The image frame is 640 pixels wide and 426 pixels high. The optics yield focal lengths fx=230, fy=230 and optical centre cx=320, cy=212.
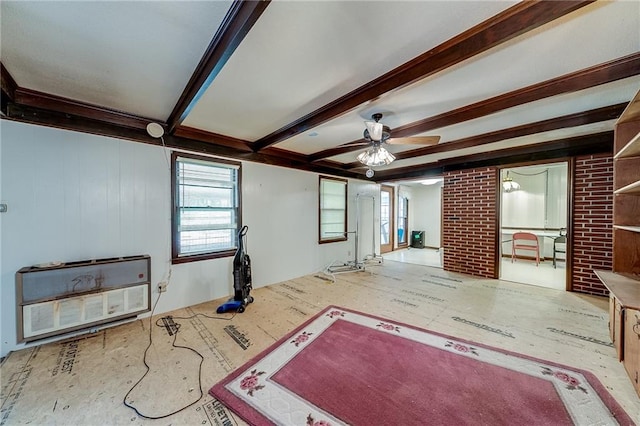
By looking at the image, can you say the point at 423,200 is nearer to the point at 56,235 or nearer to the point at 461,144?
the point at 461,144

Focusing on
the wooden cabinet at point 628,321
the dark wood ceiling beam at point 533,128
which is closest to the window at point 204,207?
the dark wood ceiling beam at point 533,128

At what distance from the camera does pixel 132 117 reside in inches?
107

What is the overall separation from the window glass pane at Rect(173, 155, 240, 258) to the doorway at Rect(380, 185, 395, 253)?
15.3 ft

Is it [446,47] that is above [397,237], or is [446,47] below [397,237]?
above

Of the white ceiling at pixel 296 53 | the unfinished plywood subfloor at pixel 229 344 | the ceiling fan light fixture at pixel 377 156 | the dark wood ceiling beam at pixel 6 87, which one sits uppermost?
the white ceiling at pixel 296 53

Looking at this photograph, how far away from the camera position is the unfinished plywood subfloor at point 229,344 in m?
1.58

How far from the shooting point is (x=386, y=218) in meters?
7.32

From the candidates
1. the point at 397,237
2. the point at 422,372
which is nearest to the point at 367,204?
the point at 397,237

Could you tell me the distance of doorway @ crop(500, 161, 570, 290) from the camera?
5602 mm

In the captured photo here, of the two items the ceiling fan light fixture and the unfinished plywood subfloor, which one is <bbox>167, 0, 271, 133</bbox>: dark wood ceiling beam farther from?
the unfinished plywood subfloor

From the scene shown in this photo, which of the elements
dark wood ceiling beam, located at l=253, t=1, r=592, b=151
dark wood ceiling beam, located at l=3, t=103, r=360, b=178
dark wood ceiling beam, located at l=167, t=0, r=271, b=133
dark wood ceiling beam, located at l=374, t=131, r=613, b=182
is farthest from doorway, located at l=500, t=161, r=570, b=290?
dark wood ceiling beam, located at l=167, t=0, r=271, b=133

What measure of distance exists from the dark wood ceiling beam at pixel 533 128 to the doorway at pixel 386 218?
3.00 metres

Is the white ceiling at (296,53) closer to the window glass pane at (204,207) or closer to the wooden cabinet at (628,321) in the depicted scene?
the window glass pane at (204,207)

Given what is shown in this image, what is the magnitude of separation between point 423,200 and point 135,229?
8137 millimetres
